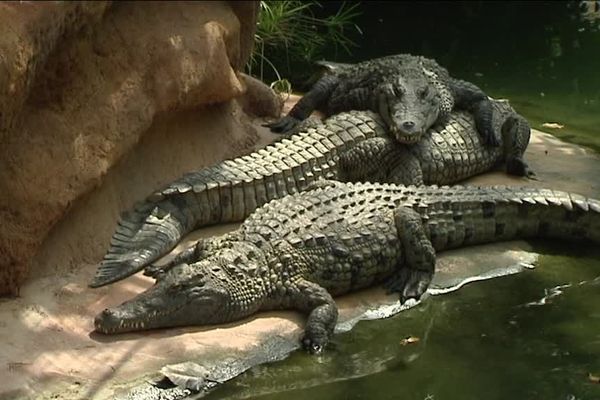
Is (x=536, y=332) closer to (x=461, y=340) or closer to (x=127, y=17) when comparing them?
(x=461, y=340)

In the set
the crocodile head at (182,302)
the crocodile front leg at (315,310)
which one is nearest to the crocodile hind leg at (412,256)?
the crocodile front leg at (315,310)

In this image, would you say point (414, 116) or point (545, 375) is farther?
point (414, 116)

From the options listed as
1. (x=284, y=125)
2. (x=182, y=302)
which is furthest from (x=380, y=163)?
(x=182, y=302)

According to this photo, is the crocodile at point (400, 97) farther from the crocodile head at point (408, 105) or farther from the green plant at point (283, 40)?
the green plant at point (283, 40)

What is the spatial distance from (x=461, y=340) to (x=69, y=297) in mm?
1805

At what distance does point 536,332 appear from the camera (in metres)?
4.79

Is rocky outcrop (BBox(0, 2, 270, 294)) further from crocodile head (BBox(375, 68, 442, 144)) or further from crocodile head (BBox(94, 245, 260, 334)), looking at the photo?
crocodile head (BBox(375, 68, 442, 144))

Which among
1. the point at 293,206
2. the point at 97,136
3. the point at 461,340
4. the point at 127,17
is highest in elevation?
the point at 127,17

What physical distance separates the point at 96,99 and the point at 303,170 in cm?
139

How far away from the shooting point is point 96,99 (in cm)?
526

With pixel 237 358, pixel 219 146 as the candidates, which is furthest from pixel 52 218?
pixel 219 146

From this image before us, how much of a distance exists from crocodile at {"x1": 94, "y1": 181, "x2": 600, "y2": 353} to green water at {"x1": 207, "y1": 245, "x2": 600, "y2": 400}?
0.18 metres

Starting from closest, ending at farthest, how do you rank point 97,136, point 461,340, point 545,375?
1. point 545,375
2. point 461,340
3. point 97,136

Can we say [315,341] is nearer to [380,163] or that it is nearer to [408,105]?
[380,163]
